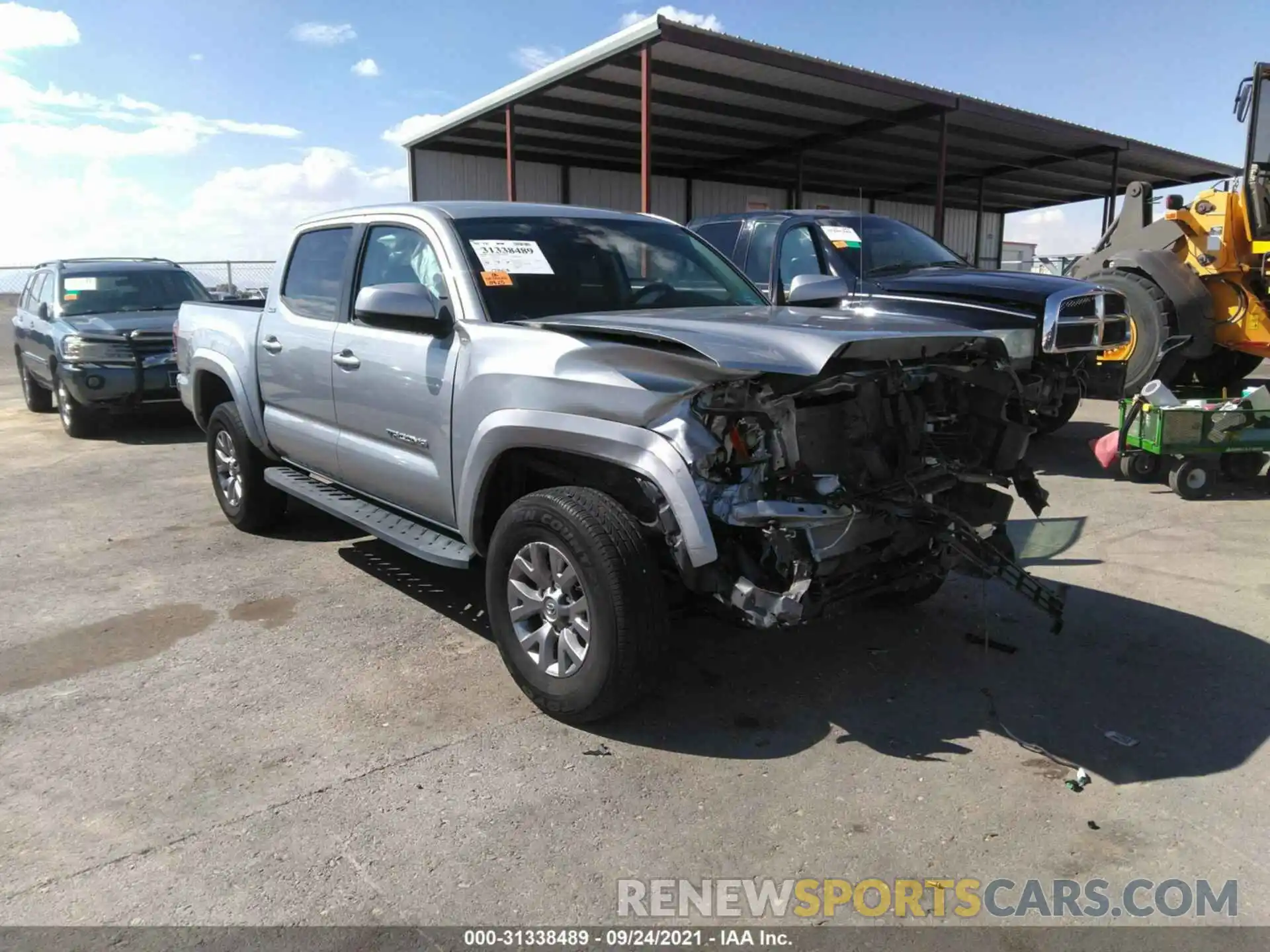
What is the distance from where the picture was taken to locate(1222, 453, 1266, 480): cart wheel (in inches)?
278

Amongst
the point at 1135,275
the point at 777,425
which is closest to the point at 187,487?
the point at 777,425

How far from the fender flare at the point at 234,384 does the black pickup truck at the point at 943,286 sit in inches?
138

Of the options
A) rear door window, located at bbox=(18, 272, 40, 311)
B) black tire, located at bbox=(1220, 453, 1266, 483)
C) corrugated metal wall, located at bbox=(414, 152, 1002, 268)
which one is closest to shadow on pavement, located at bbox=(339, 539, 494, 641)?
black tire, located at bbox=(1220, 453, 1266, 483)

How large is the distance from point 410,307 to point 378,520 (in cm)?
121

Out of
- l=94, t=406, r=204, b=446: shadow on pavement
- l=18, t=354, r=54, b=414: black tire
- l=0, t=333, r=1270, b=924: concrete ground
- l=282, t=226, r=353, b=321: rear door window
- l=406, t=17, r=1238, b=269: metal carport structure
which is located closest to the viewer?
l=0, t=333, r=1270, b=924: concrete ground

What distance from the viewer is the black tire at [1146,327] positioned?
8.84m

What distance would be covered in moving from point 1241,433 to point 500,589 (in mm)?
6002

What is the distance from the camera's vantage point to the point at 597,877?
2588 mm

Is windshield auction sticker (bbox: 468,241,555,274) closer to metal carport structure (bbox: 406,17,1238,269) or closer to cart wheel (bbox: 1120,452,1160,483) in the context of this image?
cart wheel (bbox: 1120,452,1160,483)

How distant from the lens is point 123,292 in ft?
35.3

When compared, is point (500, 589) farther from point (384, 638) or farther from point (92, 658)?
point (92, 658)

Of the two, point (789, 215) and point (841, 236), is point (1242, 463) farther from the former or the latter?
point (789, 215)

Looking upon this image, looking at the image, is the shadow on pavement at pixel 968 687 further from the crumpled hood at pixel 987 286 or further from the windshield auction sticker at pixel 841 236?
the windshield auction sticker at pixel 841 236

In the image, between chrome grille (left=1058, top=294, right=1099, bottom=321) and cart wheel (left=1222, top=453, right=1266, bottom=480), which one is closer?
chrome grille (left=1058, top=294, right=1099, bottom=321)
